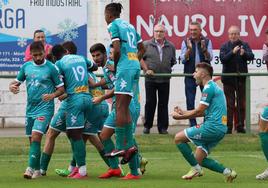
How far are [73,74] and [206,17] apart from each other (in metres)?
10.8

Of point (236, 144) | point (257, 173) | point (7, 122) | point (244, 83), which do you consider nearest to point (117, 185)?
point (257, 173)

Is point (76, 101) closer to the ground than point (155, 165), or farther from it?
farther from it

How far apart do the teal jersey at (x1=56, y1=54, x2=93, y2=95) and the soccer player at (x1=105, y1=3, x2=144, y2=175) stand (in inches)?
27.3

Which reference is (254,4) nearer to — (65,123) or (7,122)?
(7,122)

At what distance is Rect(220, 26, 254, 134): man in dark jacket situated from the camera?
21016mm

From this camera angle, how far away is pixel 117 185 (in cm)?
1267

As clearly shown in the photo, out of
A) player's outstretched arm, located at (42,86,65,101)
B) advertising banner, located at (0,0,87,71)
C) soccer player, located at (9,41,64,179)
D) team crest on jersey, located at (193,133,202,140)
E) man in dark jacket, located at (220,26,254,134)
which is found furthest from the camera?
advertising banner, located at (0,0,87,71)

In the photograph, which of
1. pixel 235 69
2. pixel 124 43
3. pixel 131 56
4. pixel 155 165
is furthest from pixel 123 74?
pixel 235 69

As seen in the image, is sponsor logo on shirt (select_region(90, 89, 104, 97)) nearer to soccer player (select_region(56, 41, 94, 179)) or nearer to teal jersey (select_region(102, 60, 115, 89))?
teal jersey (select_region(102, 60, 115, 89))

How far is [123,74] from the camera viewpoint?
43.3 ft

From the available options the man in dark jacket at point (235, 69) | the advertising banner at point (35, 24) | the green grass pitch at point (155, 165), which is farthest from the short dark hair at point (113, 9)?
the advertising banner at point (35, 24)

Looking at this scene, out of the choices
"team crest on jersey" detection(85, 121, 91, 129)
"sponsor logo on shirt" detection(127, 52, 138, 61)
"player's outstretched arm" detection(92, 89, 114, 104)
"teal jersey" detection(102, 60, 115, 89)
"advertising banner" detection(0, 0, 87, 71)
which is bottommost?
"team crest on jersey" detection(85, 121, 91, 129)

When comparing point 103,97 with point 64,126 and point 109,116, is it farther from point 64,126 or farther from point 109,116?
point 64,126

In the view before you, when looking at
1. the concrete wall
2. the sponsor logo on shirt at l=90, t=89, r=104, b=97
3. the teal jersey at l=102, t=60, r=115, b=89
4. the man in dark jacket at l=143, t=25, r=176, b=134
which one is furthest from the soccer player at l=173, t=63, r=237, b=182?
the concrete wall
